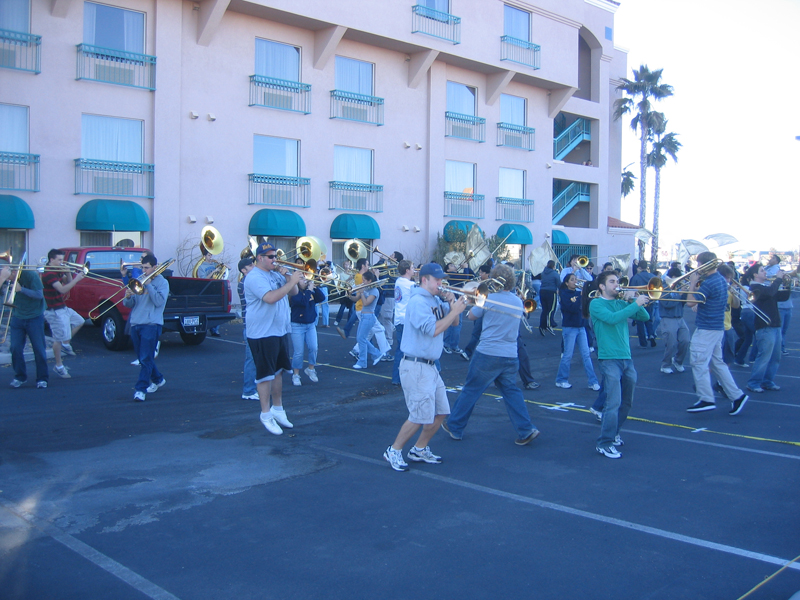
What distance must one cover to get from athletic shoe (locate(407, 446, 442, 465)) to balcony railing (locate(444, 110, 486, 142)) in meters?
21.2

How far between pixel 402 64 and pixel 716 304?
62.0 feet

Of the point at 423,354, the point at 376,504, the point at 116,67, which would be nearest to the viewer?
the point at 376,504

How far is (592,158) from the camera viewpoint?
110 feet

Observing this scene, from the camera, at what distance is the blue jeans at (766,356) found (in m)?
9.20

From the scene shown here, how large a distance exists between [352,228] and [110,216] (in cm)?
772

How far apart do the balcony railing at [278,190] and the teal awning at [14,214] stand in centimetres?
626

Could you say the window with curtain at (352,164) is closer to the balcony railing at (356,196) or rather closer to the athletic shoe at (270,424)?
the balcony railing at (356,196)

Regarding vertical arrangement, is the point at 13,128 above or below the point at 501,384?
above

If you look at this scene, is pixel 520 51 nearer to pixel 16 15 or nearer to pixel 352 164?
pixel 352 164

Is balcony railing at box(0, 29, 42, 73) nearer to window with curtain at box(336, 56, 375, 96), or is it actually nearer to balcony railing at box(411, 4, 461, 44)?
window with curtain at box(336, 56, 375, 96)

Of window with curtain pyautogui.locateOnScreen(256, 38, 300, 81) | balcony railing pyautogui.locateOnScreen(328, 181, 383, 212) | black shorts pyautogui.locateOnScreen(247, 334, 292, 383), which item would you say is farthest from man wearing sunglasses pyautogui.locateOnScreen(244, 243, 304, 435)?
balcony railing pyautogui.locateOnScreen(328, 181, 383, 212)

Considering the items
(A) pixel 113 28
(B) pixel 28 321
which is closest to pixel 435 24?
(A) pixel 113 28

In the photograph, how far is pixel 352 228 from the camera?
2256 cm

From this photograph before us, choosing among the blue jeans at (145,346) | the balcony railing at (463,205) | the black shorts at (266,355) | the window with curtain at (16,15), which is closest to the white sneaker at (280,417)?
the black shorts at (266,355)
